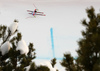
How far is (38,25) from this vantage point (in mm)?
3500

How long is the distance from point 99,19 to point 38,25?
2894mm

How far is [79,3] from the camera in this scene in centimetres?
350

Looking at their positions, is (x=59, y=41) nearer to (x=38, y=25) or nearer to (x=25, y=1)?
(x=38, y=25)

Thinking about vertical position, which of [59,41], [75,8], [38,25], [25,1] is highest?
[25,1]

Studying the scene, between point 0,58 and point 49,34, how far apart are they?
7.62 feet

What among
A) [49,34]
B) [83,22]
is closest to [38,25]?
[49,34]

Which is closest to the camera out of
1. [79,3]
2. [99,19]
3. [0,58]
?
[99,19]

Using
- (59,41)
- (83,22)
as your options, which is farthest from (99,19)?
(59,41)

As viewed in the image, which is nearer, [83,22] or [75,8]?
[83,22]

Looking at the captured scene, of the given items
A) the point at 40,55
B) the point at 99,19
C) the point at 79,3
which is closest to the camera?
the point at 99,19

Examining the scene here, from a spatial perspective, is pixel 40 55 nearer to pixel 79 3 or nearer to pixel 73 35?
pixel 73 35

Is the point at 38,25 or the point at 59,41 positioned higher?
the point at 38,25

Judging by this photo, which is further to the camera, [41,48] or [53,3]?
[53,3]

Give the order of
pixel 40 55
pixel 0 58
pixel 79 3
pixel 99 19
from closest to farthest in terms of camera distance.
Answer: pixel 99 19
pixel 0 58
pixel 40 55
pixel 79 3
